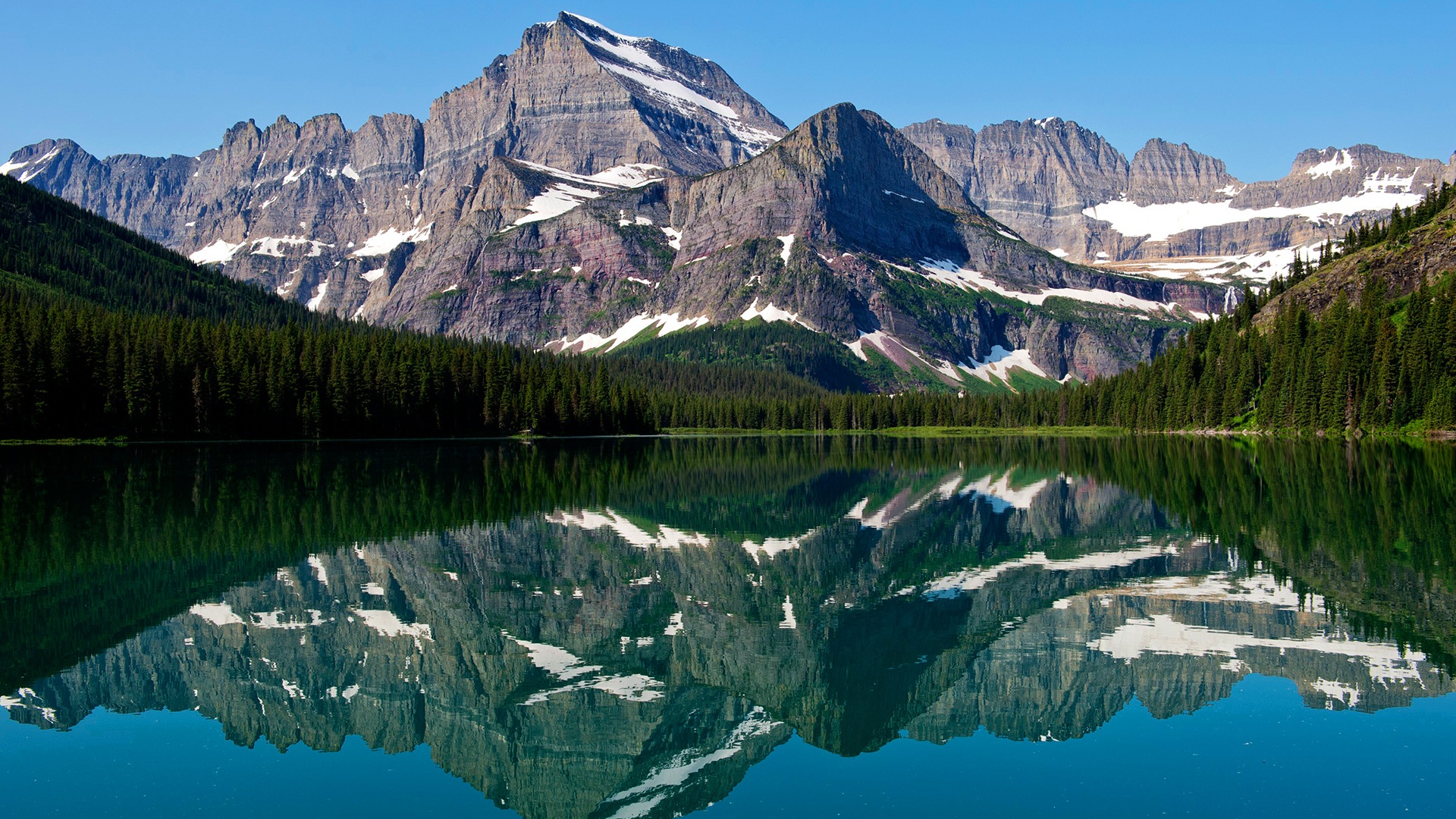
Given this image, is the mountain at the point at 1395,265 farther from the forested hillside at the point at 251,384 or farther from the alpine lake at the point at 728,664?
the forested hillside at the point at 251,384

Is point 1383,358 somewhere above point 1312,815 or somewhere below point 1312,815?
above

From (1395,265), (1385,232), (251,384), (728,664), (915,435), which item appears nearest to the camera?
(728,664)

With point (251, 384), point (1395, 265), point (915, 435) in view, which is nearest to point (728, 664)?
point (251, 384)

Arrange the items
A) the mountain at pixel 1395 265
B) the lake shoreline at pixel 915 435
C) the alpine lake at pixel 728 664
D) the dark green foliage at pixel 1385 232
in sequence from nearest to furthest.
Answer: the alpine lake at pixel 728 664 < the lake shoreline at pixel 915 435 < the mountain at pixel 1395 265 < the dark green foliage at pixel 1385 232

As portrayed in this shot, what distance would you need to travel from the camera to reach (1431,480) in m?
45.2

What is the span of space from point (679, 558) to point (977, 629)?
1160 cm

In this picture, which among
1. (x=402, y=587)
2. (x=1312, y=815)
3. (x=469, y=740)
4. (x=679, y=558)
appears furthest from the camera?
(x=679, y=558)

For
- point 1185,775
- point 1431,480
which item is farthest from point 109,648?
point 1431,480

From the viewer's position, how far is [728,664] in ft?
59.6

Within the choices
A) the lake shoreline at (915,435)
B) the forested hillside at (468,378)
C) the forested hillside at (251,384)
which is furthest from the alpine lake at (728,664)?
the forested hillside at (251,384)

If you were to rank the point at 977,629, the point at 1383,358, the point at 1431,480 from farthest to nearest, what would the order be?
the point at 1383,358
the point at 1431,480
the point at 977,629

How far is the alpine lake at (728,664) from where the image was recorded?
41.4 ft

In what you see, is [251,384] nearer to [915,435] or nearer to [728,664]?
[728,664]

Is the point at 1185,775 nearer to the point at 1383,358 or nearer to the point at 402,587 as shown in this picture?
the point at 402,587
